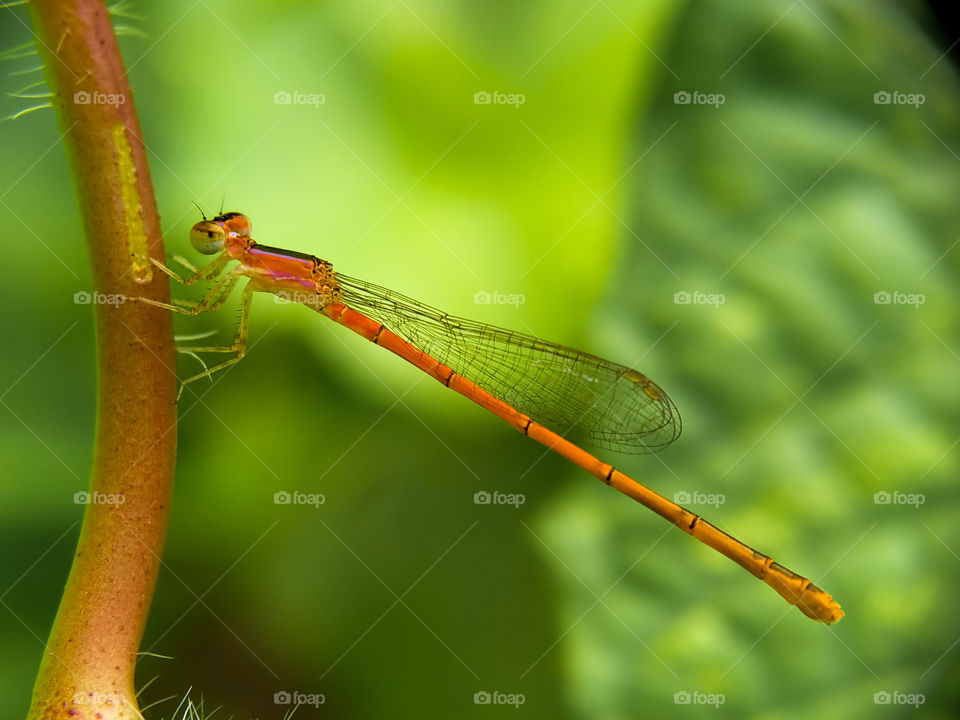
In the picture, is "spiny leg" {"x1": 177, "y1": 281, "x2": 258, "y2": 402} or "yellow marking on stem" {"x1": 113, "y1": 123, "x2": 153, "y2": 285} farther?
"spiny leg" {"x1": 177, "y1": 281, "x2": 258, "y2": 402}

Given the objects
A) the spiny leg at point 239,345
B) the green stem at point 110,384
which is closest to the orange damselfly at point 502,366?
the spiny leg at point 239,345

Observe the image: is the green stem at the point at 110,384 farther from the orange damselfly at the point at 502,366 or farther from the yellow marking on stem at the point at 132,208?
the orange damselfly at the point at 502,366

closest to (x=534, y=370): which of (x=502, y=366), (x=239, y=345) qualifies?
(x=502, y=366)

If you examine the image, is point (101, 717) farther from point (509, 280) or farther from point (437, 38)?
point (437, 38)

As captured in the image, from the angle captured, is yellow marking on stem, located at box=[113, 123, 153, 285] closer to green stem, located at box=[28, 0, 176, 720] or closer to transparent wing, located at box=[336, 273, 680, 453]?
green stem, located at box=[28, 0, 176, 720]

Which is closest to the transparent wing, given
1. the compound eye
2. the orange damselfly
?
the orange damselfly

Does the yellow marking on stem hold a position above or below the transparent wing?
above
